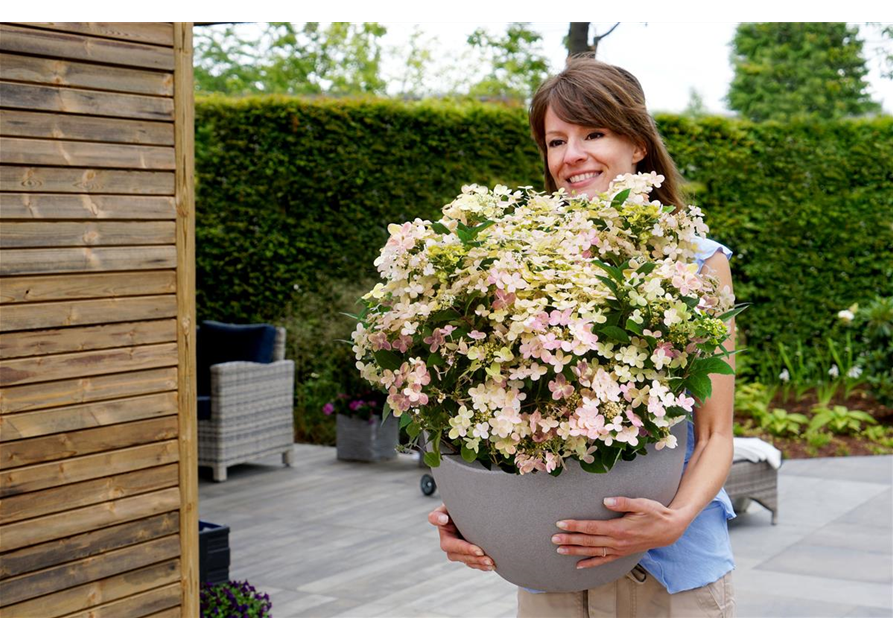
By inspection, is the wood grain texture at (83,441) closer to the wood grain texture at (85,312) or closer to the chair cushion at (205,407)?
the wood grain texture at (85,312)

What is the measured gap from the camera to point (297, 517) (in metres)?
5.56

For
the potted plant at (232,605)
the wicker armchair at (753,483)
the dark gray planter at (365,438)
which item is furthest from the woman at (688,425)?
the dark gray planter at (365,438)

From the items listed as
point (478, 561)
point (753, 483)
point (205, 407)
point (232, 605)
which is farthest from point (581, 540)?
point (205, 407)

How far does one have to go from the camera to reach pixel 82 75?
8.57 ft

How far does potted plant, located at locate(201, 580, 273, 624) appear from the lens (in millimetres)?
3408

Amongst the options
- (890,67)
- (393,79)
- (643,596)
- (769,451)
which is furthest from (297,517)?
(393,79)

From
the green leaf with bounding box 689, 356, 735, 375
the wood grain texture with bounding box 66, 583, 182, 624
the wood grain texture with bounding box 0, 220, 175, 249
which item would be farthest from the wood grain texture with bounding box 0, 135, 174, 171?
the green leaf with bounding box 689, 356, 735, 375

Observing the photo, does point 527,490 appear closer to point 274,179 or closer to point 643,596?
point 643,596

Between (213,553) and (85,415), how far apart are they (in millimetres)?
1236

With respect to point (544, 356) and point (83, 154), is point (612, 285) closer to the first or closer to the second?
point (544, 356)

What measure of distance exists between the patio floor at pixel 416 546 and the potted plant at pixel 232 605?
0.94 ft
